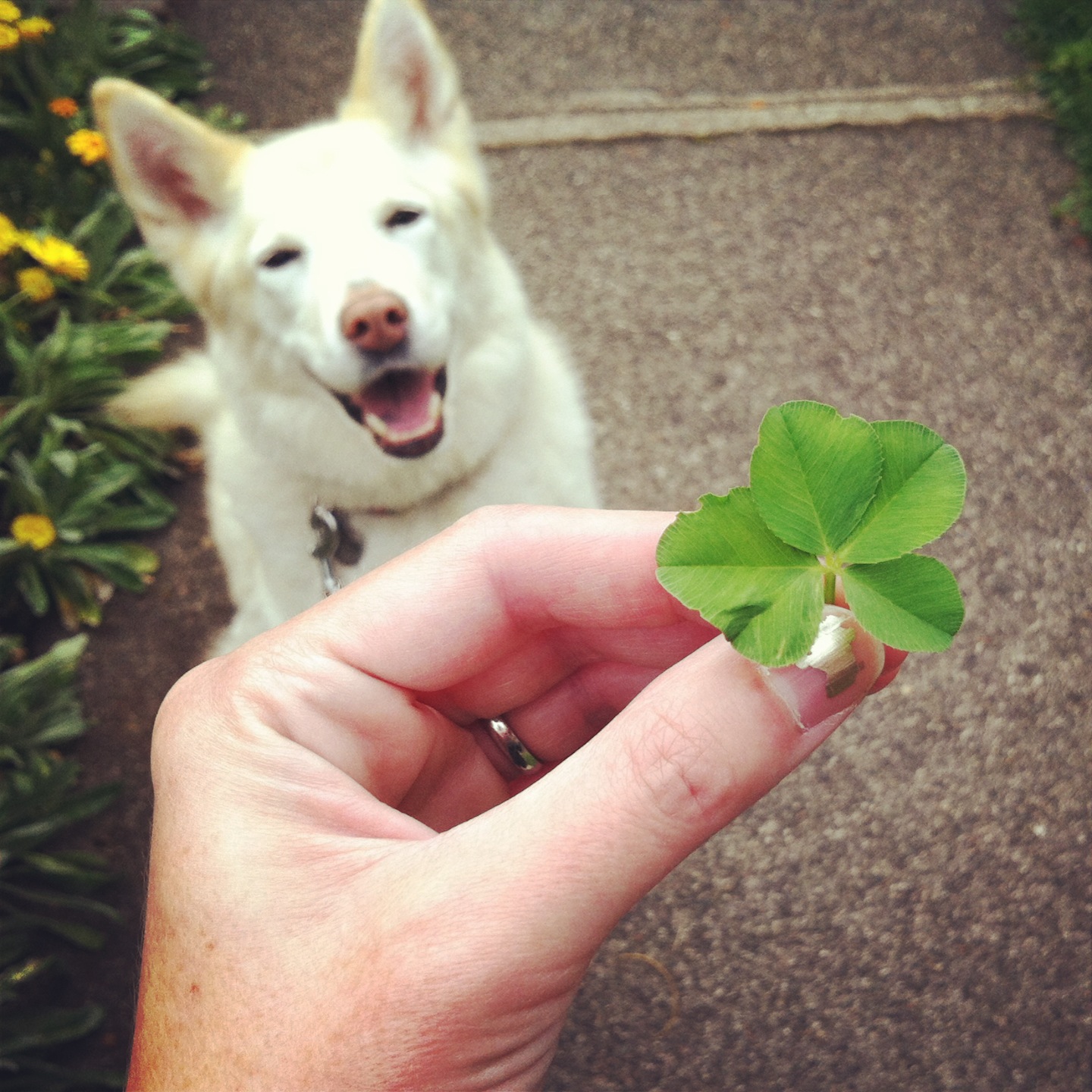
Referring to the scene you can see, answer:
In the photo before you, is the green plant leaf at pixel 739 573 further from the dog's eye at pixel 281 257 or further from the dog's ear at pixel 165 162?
the dog's ear at pixel 165 162

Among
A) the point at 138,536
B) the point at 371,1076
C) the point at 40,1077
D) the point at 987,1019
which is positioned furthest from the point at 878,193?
the point at 40,1077

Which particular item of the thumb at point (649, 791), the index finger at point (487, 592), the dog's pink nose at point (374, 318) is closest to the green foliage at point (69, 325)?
the dog's pink nose at point (374, 318)

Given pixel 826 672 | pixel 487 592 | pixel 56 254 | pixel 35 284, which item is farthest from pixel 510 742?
pixel 35 284

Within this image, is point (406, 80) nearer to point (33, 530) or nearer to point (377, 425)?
point (377, 425)

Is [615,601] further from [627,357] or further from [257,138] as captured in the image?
[257,138]

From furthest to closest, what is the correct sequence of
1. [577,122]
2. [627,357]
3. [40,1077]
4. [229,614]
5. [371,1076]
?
[577,122] < [627,357] < [229,614] < [40,1077] < [371,1076]

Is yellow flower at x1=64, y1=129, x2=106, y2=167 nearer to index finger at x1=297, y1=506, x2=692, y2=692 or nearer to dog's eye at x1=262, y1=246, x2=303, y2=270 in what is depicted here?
dog's eye at x1=262, y1=246, x2=303, y2=270
